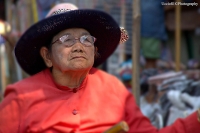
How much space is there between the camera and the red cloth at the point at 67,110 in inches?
108

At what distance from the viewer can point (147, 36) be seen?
5473 millimetres

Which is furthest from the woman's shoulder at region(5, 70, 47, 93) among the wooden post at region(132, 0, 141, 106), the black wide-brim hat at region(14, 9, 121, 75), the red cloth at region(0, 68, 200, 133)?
the wooden post at region(132, 0, 141, 106)

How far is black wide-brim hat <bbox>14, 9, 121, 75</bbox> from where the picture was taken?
275cm

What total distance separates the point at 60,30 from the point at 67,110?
47 centimetres

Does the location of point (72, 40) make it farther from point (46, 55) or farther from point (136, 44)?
point (136, 44)

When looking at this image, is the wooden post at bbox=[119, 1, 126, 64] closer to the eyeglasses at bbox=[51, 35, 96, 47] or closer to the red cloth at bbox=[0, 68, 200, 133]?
the red cloth at bbox=[0, 68, 200, 133]

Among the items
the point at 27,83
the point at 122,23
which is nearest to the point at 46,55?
the point at 27,83

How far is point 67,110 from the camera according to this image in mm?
2818

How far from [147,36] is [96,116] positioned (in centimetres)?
277

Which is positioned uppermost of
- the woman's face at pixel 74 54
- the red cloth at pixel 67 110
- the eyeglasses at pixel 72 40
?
the eyeglasses at pixel 72 40

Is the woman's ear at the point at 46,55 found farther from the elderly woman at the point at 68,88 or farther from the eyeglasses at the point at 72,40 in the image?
the eyeglasses at the point at 72,40

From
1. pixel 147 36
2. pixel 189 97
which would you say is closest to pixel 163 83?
pixel 189 97

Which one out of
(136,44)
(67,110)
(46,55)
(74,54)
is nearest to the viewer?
(74,54)

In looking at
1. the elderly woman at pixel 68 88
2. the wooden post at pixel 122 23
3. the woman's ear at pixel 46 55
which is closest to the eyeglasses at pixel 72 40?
the elderly woman at pixel 68 88
